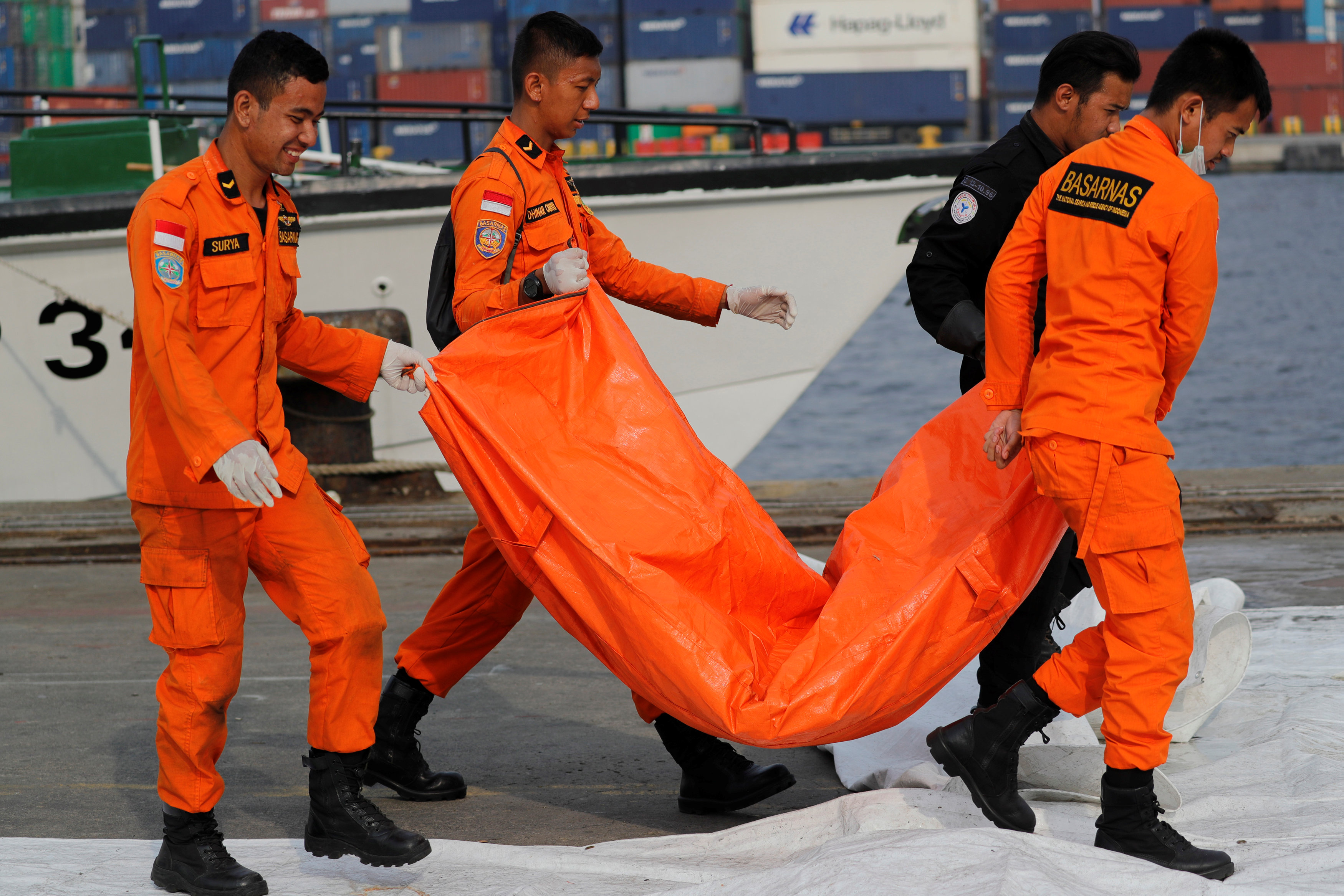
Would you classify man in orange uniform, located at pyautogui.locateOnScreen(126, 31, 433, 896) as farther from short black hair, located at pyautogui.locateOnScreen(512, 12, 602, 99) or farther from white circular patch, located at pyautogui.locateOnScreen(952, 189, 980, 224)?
white circular patch, located at pyautogui.locateOnScreen(952, 189, 980, 224)

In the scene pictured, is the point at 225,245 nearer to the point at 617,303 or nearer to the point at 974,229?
the point at 974,229

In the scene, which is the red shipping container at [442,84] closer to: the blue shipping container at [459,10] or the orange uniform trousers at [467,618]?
the blue shipping container at [459,10]

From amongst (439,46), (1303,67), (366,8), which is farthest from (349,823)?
(1303,67)

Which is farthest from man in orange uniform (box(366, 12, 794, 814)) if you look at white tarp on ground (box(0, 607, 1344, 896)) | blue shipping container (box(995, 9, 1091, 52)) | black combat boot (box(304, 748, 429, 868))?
blue shipping container (box(995, 9, 1091, 52))

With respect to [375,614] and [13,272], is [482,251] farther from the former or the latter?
[13,272]

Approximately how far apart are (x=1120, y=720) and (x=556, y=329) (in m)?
1.47

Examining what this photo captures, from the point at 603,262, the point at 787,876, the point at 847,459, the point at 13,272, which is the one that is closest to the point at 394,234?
the point at 13,272

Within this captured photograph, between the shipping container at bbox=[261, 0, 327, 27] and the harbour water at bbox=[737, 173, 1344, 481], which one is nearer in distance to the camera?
the harbour water at bbox=[737, 173, 1344, 481]

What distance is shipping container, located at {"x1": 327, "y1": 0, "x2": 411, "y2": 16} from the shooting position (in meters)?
46.4

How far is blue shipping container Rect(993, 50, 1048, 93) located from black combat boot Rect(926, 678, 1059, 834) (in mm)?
50833

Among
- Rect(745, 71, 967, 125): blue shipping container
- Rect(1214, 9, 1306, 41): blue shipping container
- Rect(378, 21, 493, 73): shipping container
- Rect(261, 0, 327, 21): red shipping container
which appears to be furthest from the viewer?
Rect(1214, 9, 1306, 41): blue shipping container

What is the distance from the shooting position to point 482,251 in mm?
3156

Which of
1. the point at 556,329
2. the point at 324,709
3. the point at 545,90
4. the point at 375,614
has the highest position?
the point at 545,90

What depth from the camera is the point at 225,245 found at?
266 cm
